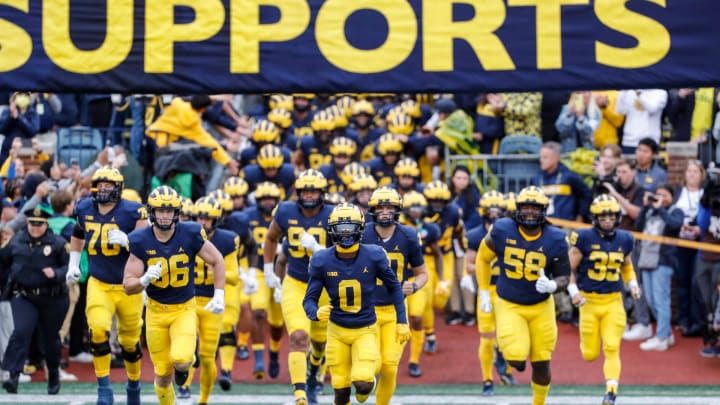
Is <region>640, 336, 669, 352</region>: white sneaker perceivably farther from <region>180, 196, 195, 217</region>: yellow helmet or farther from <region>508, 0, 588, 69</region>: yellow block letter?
<region>508, 0, 588, 69</region>: yellow block letter

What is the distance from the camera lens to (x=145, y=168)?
17438 mm

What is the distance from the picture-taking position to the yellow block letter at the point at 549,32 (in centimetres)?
692

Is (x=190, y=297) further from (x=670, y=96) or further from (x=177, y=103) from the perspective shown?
(x=670, y=96)

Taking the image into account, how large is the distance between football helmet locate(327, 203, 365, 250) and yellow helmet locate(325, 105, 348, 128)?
26.9 ft

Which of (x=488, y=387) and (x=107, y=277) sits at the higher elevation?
(x=107, y=277)

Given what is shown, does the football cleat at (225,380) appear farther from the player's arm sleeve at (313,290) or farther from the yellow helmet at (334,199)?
the player's arm sleeve at (313,290)

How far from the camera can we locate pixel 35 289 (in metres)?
13.4

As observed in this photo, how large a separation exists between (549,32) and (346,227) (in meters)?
3.75

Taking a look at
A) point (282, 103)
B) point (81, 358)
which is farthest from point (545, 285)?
point (282, 103)

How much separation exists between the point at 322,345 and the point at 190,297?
1750mm

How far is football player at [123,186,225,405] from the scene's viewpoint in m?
10.9

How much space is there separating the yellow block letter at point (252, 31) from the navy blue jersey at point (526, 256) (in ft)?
16.7

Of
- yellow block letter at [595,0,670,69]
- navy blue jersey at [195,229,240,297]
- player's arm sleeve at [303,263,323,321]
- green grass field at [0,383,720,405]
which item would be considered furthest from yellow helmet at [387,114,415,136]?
yellow block letter at [595,0,670,69]

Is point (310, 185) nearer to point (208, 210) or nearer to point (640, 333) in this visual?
point (208, 210)
